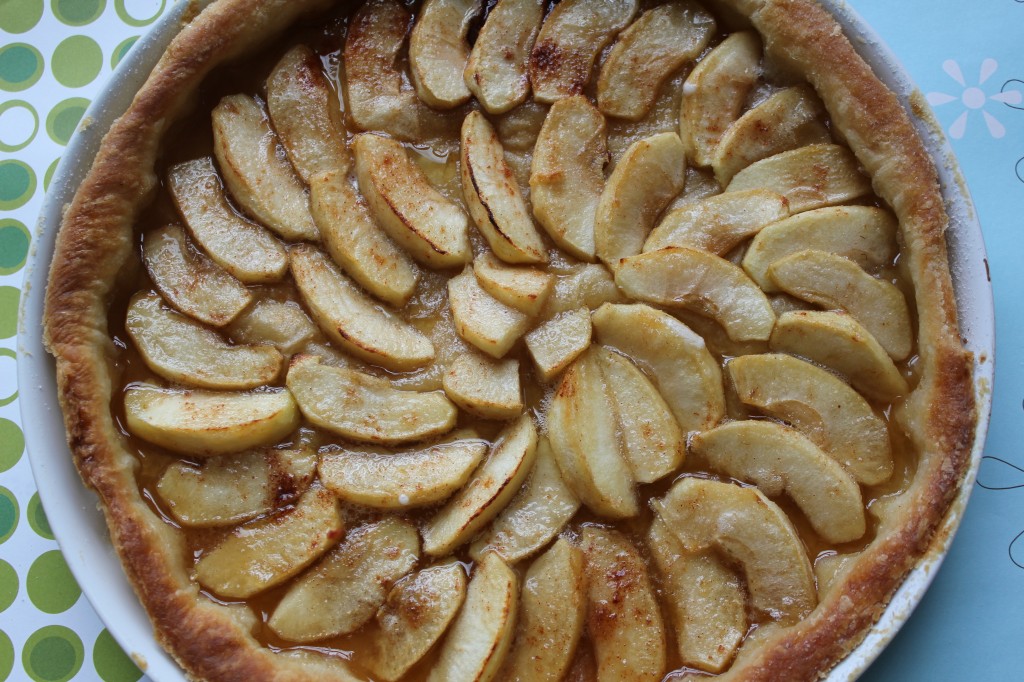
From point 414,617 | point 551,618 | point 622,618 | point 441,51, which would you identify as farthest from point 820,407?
point 441,51

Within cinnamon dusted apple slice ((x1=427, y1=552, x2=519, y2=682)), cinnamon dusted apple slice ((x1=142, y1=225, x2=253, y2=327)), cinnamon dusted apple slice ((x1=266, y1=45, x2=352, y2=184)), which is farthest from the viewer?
cinnamon dusted apple slice ((x1=266, y1=45, x2=352, y2=184))

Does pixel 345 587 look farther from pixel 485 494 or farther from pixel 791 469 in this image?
pixel 791 469

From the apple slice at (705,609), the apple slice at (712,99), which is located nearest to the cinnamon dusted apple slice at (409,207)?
the apple slice at (712,99)

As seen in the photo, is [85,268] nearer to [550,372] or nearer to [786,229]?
[550,372]

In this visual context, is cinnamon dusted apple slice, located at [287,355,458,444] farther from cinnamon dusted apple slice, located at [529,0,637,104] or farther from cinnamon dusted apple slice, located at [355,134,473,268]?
cinnamon dusted apple slice, located at [529,0,637,104]

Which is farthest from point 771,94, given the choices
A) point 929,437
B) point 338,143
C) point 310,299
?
point 310,299

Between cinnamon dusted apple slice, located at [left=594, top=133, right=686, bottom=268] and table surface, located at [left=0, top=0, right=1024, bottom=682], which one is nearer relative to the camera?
cinnamon dusted apple slice, located at [left=594, top=133, right=686, bottom=268]

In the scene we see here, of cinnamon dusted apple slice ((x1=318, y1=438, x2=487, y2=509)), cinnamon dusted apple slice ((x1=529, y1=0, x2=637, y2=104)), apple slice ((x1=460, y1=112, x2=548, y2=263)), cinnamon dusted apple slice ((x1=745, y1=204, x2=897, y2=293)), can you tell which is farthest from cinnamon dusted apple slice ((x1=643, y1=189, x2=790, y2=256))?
cinnamon dusted apple slice ((x1=318, y1=438, x2=487, y2=509))

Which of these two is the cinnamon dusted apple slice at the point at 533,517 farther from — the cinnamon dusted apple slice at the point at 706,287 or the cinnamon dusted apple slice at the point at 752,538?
the cinnamon dusted apple slice at the point at 706,287
